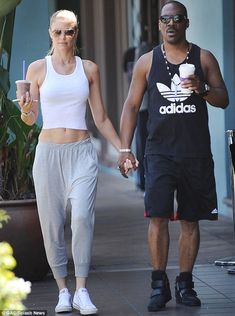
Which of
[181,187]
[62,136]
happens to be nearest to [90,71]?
[62,136]

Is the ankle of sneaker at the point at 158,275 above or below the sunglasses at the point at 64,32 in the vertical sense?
below

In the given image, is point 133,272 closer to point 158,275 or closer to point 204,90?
point 158,275

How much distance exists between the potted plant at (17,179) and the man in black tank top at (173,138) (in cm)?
117

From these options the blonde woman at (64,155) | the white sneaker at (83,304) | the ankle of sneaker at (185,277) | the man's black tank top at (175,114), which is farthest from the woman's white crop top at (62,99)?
the ankle of sneaker at (185,277)

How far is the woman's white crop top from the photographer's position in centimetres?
620

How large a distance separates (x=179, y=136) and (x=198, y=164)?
22 centimetres

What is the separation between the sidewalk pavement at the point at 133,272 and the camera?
6516 millimetres

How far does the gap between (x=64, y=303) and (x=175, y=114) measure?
4.69ft

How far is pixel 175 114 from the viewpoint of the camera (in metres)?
6.32

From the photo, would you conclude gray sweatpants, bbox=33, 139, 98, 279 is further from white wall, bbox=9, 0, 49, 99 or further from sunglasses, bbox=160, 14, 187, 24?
white wall, bbox=9, 0, 49, 99

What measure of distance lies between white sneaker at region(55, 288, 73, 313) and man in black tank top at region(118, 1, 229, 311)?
1.73ft

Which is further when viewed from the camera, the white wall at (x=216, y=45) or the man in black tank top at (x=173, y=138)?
the white wall at (x=216, y=45)

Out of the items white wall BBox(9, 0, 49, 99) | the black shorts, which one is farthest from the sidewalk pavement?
white wall BBox(9, 0, 49, 99)

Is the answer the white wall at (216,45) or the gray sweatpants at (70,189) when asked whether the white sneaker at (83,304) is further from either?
the white wall at (216,45)
